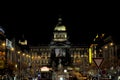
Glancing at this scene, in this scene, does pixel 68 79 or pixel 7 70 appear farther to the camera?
pixel 7 70

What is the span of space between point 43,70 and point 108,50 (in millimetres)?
79673

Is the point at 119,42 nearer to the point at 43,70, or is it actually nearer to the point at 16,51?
the point at 16,51

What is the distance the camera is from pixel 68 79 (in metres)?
50.4

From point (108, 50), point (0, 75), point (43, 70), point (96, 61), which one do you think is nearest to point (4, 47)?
point (0, 75)

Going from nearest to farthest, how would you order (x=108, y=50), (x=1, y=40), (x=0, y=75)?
(x=0, y=75)
(x=1, y=40)
(x=108, y=50)

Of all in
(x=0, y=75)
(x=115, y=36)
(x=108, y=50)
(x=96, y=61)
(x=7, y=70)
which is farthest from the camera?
(x=108, y=50)

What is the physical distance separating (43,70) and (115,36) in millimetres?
64742

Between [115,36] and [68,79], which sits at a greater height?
[115,36]

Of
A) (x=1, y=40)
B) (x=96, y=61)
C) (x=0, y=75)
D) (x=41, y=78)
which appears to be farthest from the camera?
(x=1, y=40)

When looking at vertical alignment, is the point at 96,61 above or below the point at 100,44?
below

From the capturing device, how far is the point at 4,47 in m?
95.4

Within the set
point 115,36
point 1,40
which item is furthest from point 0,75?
point 115,36

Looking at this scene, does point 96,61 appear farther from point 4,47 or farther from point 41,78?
point 4,47

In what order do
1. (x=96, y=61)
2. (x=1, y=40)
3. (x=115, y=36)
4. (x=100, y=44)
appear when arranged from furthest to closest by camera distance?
1. (x=100, y=44)
2. (x=115, y=36)
3. (x=1, y=40)
4. (x=96, y=61)
